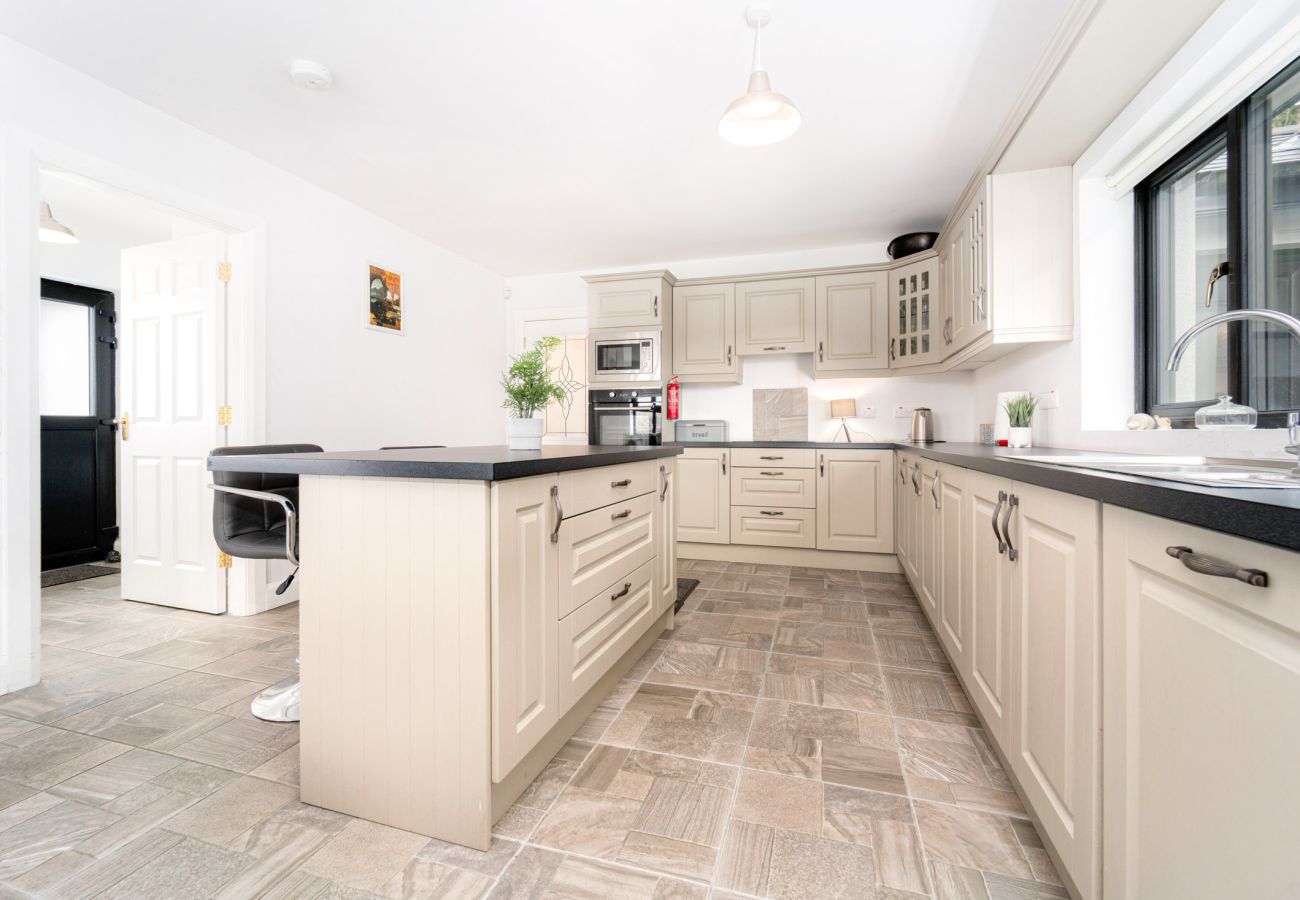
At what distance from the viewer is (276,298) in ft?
10.3

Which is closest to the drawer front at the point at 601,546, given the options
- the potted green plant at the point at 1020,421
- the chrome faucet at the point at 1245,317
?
the chrome faucet at the point at 1245,317

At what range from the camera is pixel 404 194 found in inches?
140

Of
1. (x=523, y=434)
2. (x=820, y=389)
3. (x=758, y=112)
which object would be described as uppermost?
(x=758, y=112)

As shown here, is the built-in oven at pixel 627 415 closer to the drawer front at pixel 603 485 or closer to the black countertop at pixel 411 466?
the drawer front at pixel 603 485

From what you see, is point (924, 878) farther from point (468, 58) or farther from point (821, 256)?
point (821, 256)

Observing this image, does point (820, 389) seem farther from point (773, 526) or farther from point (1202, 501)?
point (1202, 501)

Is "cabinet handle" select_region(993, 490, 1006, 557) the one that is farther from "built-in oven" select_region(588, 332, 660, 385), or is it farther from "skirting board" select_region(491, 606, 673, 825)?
"built-in oven" select_region(588, 332, 660, 385)

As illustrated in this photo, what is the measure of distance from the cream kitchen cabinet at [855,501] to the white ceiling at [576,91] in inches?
69.3

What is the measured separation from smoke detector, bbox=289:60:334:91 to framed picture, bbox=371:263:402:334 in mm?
1539

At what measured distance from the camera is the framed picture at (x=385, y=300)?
3844 mm

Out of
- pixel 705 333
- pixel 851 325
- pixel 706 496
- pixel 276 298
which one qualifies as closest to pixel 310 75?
pixel 276 298

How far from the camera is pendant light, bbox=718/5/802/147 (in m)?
1.93

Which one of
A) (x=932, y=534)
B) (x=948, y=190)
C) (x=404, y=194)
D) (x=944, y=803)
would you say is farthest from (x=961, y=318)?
(x=404, y=194)

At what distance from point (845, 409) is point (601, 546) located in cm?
321
